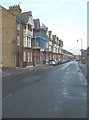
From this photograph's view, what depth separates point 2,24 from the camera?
1871 inches

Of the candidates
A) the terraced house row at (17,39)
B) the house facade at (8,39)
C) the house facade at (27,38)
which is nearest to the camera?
the house facade at (8,39)

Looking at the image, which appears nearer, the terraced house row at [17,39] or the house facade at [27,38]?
the terraced house row at [17,39]

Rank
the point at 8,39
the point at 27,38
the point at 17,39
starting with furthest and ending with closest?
the point at 27,38 → the point at 17,39 → the point at 8,39

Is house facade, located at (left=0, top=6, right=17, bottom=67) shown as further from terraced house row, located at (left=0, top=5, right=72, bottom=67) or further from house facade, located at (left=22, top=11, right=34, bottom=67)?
house facade, located at (left=22, top=11, right=34, bottom=67)

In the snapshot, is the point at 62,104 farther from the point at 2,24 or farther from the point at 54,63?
the point at 54,63

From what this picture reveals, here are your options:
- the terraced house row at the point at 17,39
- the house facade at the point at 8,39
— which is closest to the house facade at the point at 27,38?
the terraced house row at the point at 17,39

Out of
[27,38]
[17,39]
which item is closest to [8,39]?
[17,39]

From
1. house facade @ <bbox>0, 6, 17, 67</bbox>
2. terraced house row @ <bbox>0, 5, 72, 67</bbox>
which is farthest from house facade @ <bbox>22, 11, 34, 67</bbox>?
house facade @ <bbox>0, 6, 17, 67</bbox>

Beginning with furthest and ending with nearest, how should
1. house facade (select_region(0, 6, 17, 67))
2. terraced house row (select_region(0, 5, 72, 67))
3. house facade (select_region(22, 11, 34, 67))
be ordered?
house facade (select_region(22, 11, 34, 67)), terraced house row (select_region(0, 5, 72, 67)), house facade (select_region(0, 6, 17, 67))

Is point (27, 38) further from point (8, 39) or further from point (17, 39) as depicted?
point (8, 39)

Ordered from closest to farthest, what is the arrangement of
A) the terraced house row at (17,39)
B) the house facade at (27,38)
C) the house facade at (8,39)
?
the house facade at (8,39)
the terraced house row at (17,39)
the house facade at (27,38)

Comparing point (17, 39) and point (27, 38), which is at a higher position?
point (27, 38)

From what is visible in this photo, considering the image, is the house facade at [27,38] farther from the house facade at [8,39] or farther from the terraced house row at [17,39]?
the house facade at [8,39]

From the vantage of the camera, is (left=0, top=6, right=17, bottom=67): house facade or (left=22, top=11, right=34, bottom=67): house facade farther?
(left=22, top=11, right=34, bottom=67): house facade
